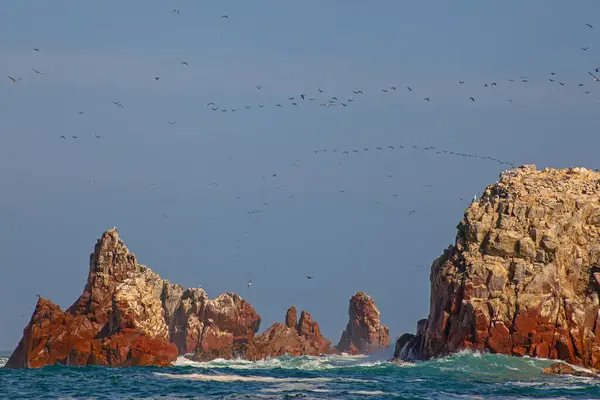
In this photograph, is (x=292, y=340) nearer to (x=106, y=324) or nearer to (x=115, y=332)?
(x=106, y=324)

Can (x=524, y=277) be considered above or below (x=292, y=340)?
above

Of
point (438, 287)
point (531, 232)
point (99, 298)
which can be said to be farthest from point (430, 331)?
point (99, 298)

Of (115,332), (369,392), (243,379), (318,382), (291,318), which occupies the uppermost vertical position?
(291,318)

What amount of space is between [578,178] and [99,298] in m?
47.8

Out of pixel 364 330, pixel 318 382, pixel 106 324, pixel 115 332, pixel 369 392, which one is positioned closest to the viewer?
pixel 369 392

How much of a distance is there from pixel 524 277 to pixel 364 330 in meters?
80.9

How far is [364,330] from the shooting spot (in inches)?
6801

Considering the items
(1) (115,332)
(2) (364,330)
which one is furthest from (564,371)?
(2) (364,330)

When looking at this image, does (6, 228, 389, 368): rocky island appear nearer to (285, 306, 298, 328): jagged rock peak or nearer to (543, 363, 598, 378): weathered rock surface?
(285, 306, 298, 328): jagged rock peak

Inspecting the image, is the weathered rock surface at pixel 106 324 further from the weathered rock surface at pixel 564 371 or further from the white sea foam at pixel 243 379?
the weathered rock surface at pixel 564 371

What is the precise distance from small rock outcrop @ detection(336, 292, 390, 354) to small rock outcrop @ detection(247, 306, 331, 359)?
1659 cm

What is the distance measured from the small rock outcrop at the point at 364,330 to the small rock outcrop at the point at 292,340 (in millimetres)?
16588

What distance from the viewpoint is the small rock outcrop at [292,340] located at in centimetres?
13638

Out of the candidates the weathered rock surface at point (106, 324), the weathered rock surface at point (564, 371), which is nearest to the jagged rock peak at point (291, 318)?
the weathered rock surface at point (106, 324)
